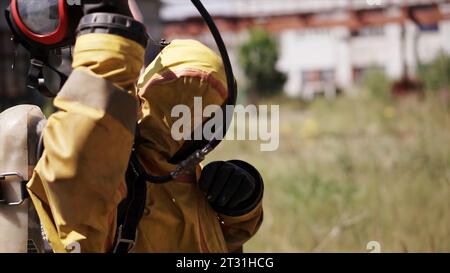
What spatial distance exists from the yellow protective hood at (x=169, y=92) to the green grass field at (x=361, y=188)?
1.62 m

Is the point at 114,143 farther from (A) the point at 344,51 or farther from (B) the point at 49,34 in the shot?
(A) the point at 344,51

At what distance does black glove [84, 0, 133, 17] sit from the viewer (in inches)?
48.9

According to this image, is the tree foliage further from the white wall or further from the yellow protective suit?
the yellow protective suit

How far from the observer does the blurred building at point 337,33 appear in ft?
59.4

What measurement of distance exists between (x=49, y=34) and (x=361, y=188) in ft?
12.9

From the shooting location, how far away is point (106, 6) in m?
1.24

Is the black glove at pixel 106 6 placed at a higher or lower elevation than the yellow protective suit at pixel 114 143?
higher

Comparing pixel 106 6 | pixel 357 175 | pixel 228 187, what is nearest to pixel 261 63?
pixel 357 175

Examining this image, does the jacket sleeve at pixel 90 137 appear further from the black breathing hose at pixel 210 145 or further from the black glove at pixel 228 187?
the black glove at pixel 228 187

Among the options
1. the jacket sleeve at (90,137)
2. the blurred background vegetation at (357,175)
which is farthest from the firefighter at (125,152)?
the blurred background vegetation at (357,175)

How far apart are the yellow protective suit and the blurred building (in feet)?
43.8

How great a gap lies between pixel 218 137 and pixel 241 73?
20.3 metres

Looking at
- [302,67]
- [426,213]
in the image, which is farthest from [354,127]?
[302,67]
